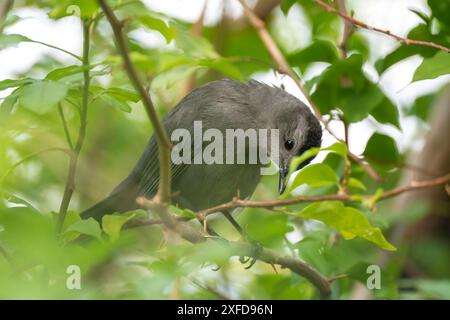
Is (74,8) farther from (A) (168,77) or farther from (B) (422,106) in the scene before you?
(B) (422,106)

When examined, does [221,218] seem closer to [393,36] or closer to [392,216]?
[392,216]

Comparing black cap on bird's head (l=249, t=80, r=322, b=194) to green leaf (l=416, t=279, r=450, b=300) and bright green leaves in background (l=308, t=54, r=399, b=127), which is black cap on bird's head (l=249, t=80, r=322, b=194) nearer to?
bright green leaves in background (l=308, t=54, r=399, b=127)

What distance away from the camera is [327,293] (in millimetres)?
3039

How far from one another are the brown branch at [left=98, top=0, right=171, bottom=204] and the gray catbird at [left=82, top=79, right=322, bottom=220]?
2401 mm

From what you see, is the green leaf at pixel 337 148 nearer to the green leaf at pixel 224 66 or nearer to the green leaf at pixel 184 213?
the green leaf at pixel 224 66

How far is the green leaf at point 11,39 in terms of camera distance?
222 centimetres

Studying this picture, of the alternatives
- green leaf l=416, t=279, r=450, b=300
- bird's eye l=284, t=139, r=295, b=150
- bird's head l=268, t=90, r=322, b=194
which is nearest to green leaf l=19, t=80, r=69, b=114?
green leaf l=416, t=279, r=450, b=300

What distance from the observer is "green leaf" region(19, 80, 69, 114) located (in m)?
1.97

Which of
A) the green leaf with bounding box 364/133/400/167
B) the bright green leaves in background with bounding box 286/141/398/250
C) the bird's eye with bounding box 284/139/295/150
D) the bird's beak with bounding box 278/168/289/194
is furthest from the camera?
the bird's eye with bounding box 284/139/295/150

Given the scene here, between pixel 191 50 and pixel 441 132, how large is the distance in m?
3.47

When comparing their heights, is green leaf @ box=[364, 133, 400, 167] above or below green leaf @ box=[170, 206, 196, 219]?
above

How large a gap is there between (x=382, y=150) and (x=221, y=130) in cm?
129

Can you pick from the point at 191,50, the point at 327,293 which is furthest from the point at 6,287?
the point at 327,293
